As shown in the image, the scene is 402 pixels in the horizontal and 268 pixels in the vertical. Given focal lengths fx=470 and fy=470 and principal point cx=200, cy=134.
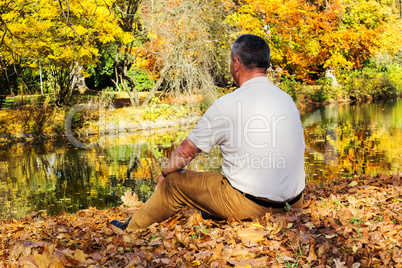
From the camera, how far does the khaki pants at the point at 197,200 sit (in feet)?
10.7

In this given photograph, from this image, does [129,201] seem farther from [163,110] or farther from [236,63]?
[163,110]

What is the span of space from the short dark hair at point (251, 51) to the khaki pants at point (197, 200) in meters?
0.83

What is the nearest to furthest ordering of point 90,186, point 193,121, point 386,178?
1. point 386,178
2. point 90,186
3. point 193,121

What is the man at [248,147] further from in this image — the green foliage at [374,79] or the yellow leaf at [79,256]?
the green foliage at [374,79]

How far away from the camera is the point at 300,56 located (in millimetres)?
21547

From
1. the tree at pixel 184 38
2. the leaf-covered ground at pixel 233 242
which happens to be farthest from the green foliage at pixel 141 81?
the leaf-covered ground at pixel 233 242

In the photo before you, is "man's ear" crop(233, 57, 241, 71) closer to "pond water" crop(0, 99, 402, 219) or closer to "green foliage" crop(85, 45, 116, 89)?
"pond water" crop(0, 99, 402, 219)

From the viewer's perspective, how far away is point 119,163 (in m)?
10.2

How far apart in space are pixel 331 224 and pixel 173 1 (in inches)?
557

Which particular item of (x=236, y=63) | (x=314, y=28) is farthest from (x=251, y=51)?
(x=314, y=28)

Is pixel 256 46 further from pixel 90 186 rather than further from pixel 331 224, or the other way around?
pixel 90 186

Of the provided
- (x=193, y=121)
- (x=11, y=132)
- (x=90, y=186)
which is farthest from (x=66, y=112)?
(x=90, y=186)

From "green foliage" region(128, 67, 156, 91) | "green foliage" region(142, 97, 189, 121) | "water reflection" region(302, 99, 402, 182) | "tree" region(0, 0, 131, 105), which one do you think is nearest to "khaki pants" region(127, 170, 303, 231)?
"water reflection" region(302, 99, 402, 182)

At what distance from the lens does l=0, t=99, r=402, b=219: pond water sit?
727 cm
